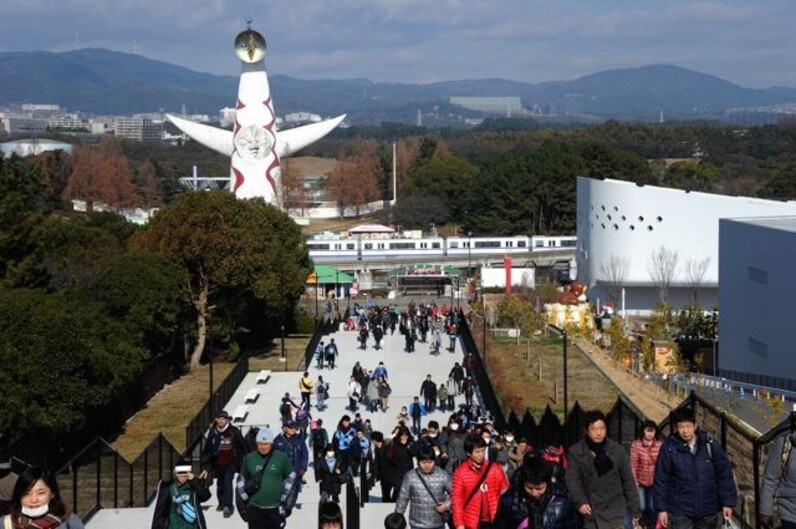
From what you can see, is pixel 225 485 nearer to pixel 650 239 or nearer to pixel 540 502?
pixel 540 502

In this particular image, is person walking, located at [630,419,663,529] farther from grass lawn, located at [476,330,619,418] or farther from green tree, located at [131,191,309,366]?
green tree, located at [131,191,309,366]

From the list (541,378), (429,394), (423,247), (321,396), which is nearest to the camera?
(429,394)

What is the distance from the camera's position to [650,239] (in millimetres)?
56094

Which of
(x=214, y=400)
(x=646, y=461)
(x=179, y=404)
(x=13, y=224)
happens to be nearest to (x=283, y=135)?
(x=13, y=224)

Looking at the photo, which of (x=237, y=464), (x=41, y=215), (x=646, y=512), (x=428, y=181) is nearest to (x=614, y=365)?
(x=41, y=215)

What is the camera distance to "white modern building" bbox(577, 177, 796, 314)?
5481 cm

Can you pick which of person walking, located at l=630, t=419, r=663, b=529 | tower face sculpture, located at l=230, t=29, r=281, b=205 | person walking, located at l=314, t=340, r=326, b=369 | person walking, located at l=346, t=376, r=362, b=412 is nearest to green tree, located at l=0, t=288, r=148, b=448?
person walking, located at l=346, t=376, r=362, b=412

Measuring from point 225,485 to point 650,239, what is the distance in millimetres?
43106

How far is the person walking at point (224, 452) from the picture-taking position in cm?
1416

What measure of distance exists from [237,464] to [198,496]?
13.6 ft

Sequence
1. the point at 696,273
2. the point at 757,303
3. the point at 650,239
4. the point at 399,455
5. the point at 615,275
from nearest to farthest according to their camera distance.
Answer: the point at 399,455
the point at 757,303
the point at 696,273
the point at 650,239
the point at 615,275

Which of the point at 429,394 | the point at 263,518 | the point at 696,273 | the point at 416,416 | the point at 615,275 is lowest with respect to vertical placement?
the point at 615,275

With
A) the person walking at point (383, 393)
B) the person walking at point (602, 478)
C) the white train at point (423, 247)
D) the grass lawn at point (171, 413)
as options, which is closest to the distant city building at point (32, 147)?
the white train at point (423, 247)

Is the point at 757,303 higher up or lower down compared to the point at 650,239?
lower down
